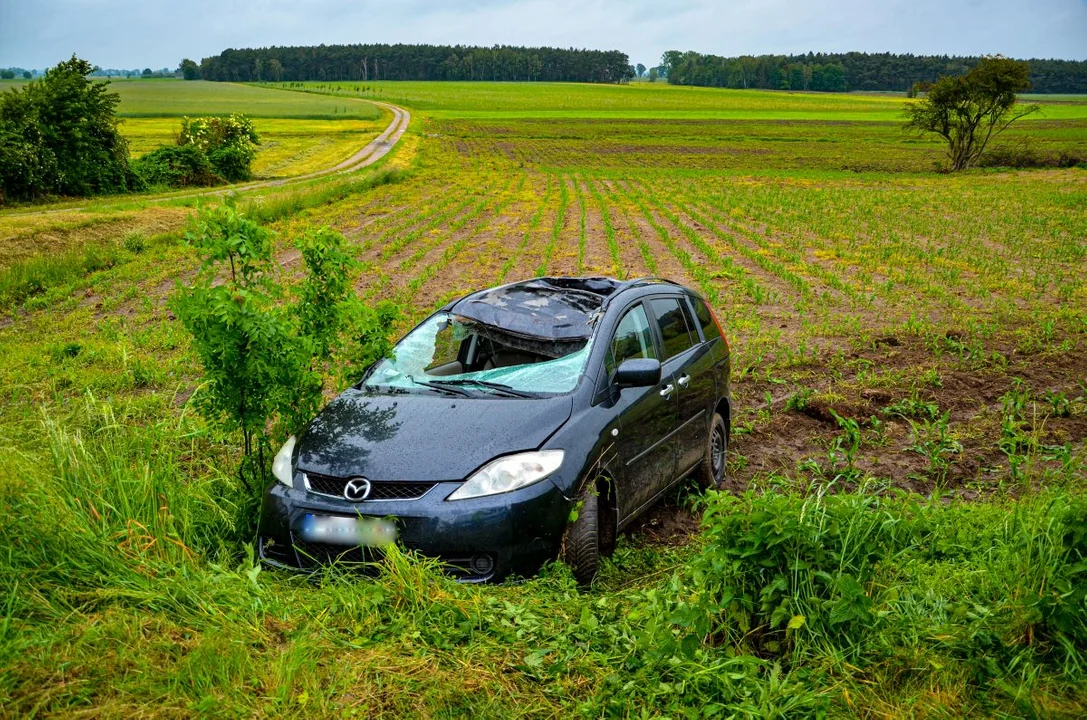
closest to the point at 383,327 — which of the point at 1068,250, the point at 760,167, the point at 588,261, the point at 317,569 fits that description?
the point at 317,569

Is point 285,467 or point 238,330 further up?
point 238,330

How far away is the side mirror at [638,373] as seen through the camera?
517cm

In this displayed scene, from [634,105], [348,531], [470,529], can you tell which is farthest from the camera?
[634,105]

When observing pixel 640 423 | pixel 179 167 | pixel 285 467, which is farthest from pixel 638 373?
pixel 179 167

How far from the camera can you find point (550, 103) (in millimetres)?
115750

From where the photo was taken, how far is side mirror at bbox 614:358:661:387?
5.17m

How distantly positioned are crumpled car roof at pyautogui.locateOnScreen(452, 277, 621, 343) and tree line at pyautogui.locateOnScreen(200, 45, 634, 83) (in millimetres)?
187480

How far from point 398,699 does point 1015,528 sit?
3320 mm

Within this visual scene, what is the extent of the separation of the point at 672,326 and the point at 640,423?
123 cm

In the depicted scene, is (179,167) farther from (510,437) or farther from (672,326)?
(510,437)

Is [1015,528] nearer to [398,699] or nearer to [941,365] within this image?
[398,699]

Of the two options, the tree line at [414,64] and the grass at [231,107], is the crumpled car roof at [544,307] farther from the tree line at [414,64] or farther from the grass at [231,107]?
the tree line at [414,64]

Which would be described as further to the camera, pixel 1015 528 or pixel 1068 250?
pixel 1068 250

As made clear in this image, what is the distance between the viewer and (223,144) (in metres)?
38.1
